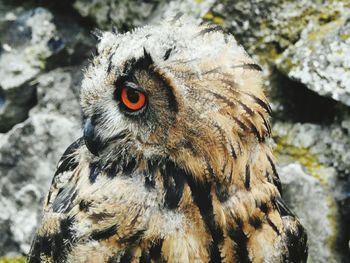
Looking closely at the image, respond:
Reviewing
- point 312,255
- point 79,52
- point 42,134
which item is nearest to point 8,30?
point 79,52

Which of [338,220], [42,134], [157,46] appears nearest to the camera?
[157,46]

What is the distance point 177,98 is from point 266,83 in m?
1.32

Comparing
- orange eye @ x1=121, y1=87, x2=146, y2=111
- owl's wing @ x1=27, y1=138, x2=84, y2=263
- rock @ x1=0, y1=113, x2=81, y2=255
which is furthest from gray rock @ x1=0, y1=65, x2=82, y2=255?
orange eye @ x1=121, y1=87, x2=146, y2=111

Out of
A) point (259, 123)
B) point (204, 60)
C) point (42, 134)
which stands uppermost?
point (204, 60)

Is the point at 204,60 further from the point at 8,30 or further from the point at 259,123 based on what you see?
the point at 8,30

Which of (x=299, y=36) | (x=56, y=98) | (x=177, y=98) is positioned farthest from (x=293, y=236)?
(x=56, y=98)

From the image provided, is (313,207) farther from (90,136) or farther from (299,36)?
(90,136)

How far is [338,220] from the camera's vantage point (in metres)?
3.05

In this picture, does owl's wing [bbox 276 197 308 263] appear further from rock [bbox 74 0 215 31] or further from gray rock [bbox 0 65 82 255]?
gray rock [bbox 0 65 82 255]

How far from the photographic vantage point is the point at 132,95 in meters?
2.07

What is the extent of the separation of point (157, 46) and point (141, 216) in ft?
2.00

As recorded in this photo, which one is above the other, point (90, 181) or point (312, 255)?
point (90, 181)

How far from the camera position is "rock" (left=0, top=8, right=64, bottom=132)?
12.0 feet

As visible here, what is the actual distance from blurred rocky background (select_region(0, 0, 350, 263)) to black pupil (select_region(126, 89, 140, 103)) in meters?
1.27
